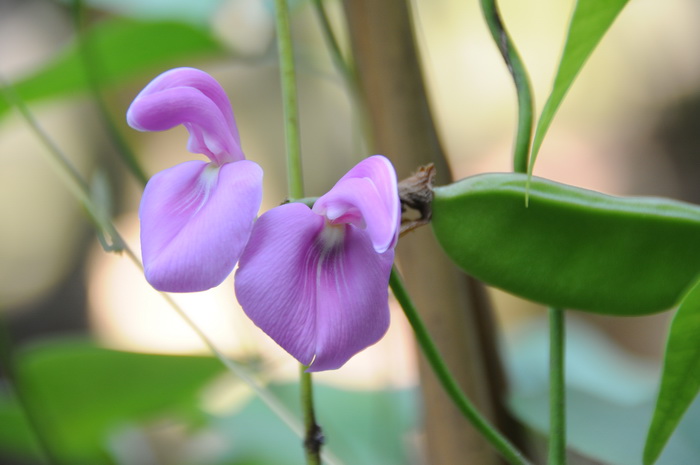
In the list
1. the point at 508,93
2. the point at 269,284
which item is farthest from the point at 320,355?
the point at 508,93

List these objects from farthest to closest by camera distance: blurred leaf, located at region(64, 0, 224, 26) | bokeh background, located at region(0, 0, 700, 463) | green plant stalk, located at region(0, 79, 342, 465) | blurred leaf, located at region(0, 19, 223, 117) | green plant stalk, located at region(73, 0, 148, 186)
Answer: bokeh background, located at region(0, 0, 700, 463)
blurred leaf, located at region(64, 0, 224, 26)
blurred leaf, located at region(0, 19, 223, 117)
green plant stalk, located at region(73, 0, 148, 186)
green plant stalk, located at region(0, 79, 342, 465)

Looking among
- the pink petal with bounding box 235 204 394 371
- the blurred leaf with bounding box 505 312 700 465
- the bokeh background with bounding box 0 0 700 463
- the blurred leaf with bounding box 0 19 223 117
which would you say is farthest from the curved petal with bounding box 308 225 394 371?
the bokeh background with bounding box 0 0 700 463

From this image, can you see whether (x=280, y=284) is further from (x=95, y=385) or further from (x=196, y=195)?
(x=95, y=385)

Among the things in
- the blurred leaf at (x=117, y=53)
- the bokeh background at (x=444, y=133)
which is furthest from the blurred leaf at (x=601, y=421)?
the bokeh background at (x=444, y=133)

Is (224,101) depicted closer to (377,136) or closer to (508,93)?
(377,136)

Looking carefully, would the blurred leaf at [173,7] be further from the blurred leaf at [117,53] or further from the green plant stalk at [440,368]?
the green plant stalk at [440,368]

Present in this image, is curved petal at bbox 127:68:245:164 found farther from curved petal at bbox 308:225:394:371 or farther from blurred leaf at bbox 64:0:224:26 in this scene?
blurred leaf at bbox 64:0:224:26
